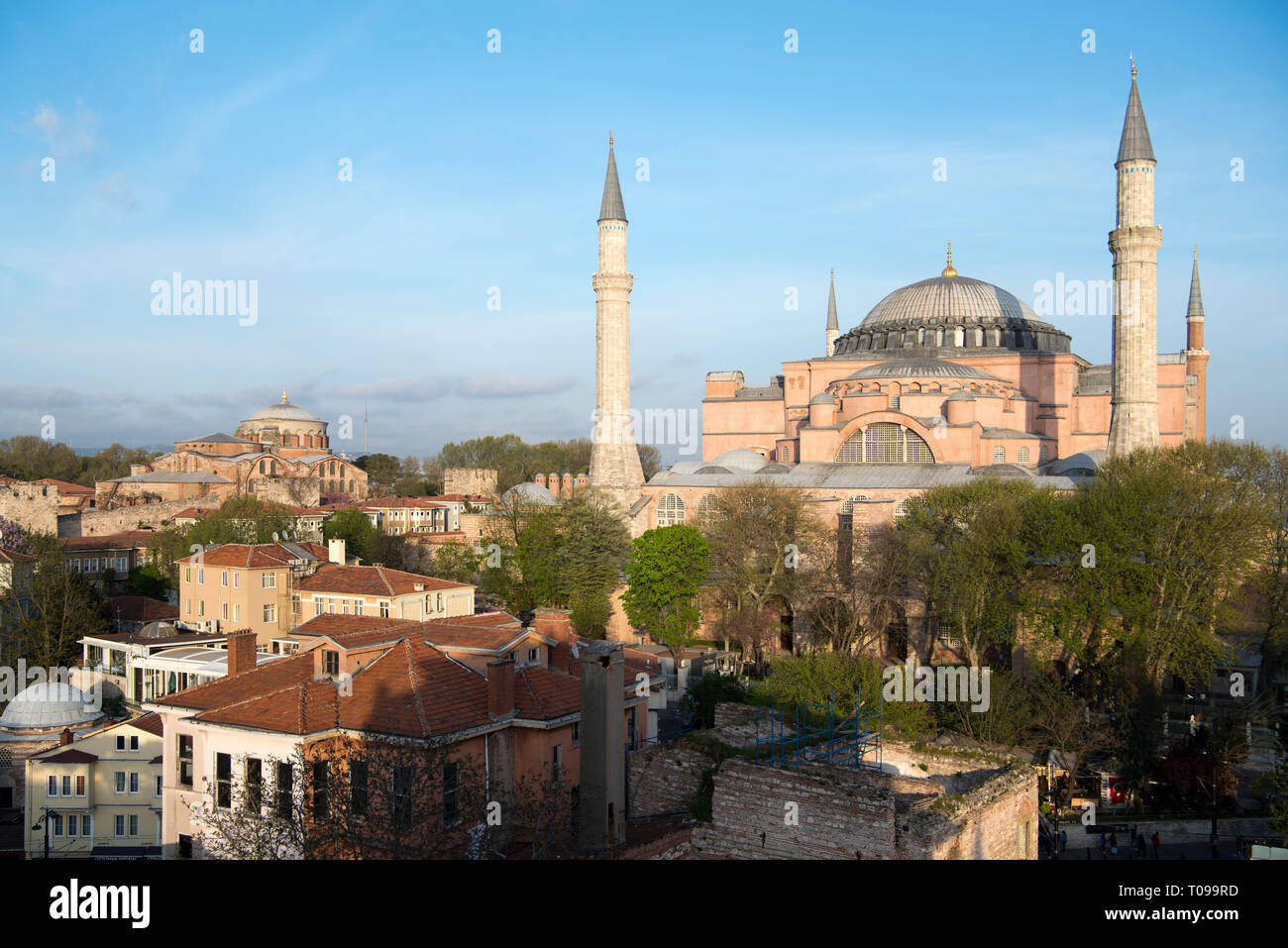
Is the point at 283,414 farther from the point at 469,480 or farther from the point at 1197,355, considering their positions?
the point at 1197,355

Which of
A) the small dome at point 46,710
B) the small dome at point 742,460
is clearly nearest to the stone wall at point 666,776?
the small dome at point 46,710

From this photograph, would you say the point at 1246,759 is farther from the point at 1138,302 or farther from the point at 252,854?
the point at 252,854

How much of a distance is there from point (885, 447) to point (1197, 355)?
1686cm

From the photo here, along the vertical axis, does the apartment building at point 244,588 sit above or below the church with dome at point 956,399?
below

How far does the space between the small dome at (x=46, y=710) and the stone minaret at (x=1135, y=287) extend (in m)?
26.7

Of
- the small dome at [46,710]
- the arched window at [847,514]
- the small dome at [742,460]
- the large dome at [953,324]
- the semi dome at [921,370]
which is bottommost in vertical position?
the small dome at [46,710]

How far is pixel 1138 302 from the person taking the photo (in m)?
28.2

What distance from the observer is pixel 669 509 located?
34.4 meters

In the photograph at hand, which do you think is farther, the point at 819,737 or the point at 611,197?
the point at 611,197

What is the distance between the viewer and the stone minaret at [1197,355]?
40688 millimetres

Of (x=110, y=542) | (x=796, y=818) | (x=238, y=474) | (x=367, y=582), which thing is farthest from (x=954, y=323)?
(x=238, y=474)

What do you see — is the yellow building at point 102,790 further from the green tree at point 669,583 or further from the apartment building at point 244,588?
the green tree at point 669,583
